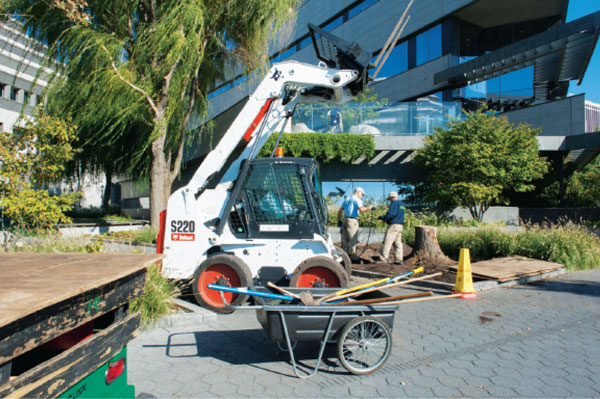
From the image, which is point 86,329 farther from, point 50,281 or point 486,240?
point 486,240

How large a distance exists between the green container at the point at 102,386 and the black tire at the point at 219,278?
3.40 metres

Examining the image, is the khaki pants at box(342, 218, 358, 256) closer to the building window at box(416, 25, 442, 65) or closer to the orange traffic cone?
the orange traffic cone

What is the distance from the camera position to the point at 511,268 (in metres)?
9.12

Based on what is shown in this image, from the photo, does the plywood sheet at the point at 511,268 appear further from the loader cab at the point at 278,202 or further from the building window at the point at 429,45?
the building window at the point at 429,45

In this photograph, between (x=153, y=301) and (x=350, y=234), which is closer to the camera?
(x=153, y=301)

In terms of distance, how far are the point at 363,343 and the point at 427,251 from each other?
7018mm

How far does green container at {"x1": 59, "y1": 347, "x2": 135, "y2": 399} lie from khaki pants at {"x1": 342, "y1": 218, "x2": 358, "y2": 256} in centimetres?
804

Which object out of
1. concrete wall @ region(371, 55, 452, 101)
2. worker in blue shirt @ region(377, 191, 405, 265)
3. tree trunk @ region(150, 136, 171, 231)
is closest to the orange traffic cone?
worker in blue shirt @ region(377, 191, 405, 265)

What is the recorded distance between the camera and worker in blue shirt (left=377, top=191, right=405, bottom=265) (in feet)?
33.4

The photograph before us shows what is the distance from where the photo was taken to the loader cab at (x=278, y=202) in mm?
6457

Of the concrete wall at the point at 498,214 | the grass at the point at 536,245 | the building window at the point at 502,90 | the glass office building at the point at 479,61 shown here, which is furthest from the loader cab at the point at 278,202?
the building window at the point at 502,90

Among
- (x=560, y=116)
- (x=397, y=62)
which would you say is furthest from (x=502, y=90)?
(x=397, y=62)

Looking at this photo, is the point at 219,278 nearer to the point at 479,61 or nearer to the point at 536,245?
the point at 536,245

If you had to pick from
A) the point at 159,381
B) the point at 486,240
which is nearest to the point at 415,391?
the point at 159,381
